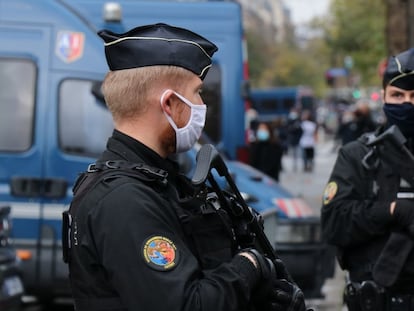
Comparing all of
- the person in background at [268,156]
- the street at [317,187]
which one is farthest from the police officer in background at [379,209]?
the person in background at [268,156]

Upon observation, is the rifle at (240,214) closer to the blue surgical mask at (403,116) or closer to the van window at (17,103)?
the blue surgical mask at (403,116)

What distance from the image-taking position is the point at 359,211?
11.6ft

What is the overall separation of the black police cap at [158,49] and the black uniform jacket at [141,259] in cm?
32

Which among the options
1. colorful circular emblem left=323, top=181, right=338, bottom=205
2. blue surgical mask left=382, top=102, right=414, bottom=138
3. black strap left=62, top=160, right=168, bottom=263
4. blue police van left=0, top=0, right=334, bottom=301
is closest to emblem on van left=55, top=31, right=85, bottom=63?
blue police van left=0, top=0, right=334, bottom=301

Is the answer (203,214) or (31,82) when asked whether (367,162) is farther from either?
(31,82)

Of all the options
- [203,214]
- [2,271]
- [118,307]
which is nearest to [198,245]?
[203,214]

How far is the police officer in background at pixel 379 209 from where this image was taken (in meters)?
3.46

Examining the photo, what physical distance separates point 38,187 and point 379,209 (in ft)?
12.1

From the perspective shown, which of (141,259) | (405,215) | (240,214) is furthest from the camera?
(405,215)

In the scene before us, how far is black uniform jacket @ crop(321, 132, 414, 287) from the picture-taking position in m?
3.50

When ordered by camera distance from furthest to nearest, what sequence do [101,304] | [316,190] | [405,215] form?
[316,190] → [405,215] → [101,304]

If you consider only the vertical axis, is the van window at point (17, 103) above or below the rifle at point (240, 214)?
above

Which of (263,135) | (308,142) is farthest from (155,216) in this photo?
(308,142)

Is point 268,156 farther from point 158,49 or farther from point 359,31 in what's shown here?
point 359,31
